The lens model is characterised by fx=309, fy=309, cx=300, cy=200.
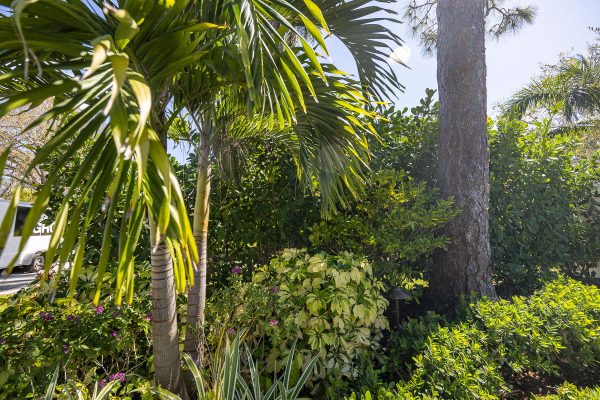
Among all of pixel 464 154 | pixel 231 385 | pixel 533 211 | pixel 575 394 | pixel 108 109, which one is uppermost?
pixel 464 154

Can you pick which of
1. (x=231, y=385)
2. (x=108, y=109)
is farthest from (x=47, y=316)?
(x=108, y=109)

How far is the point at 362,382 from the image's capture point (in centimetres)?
207

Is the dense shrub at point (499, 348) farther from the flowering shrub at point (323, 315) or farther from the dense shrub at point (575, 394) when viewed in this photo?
the flowering shrub at point (323, 315)

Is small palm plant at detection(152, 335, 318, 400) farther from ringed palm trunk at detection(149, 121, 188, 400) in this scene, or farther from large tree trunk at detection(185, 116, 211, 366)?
large tree trunk at detection(185, 116, 211, 366)

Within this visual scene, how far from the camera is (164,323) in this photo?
178 centimetres

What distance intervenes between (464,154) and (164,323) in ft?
10.4

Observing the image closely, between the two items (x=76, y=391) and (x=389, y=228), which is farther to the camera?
(x=389, y=228)

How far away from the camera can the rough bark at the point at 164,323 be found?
1.73 m

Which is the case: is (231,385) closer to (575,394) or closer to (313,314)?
(313,314)

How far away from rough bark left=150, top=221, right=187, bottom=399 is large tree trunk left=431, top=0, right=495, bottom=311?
263 centimetres

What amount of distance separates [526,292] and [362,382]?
2.76 meters

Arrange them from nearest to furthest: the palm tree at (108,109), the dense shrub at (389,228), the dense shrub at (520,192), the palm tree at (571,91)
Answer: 1. the palm tree at (108,109)
2. the dense shrub at (389,228)
3. the dense shrub at (520,192)
4. the palm tree at (571,91)

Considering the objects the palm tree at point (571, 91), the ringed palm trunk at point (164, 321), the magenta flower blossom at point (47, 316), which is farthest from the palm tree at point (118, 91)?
the palm tree at point (571, 91)

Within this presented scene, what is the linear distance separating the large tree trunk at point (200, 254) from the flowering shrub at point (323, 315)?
0.44 metres
